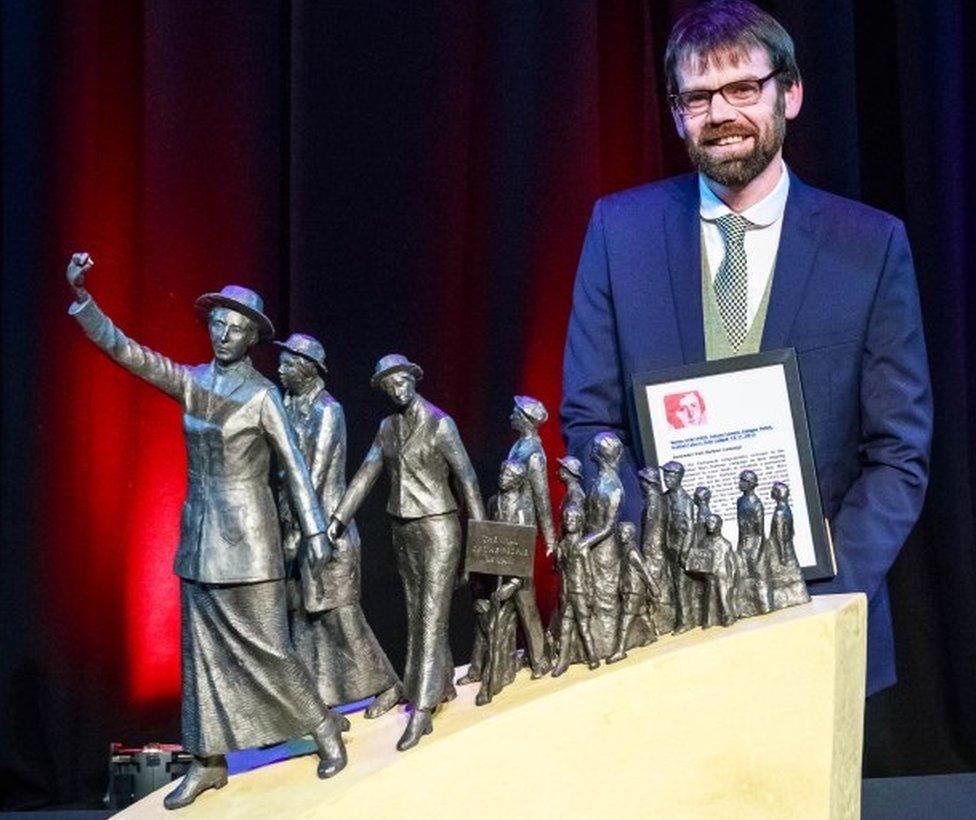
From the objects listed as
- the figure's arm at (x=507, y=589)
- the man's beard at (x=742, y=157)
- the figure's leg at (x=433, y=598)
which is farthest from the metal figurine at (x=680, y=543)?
the man's beard at (x=742, y=157)

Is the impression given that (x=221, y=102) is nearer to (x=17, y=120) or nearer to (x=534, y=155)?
(x=17, y=120)

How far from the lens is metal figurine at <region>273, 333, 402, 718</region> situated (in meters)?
2.45

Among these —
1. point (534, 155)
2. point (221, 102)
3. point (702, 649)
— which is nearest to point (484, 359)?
point (534, 155)

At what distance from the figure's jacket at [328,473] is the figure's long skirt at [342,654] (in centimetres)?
7

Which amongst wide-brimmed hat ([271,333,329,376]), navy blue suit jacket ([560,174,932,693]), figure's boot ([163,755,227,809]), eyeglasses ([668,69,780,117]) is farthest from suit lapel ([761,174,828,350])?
figure's boot ([163,755,227,809])

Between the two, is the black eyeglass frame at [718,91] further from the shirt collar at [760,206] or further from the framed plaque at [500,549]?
the framed plaque at [500,549]

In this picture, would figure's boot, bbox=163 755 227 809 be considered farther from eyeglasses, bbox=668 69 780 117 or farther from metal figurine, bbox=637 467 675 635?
eyeglasses, bbox=668 69 780 117

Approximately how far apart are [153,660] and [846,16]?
7.58 ft

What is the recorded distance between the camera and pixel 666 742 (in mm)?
2064

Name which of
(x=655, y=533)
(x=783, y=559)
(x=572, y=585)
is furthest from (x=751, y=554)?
(x=572, y=585)

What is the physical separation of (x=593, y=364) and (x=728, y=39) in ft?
1.96

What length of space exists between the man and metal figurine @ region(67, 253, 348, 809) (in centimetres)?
59

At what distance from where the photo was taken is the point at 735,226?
263 cm

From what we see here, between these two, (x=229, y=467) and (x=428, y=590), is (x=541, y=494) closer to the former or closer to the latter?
(x=428, y=590)
